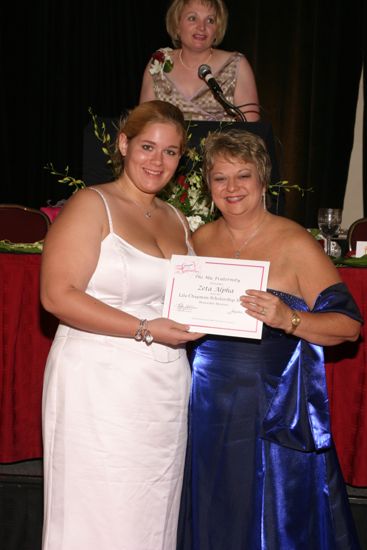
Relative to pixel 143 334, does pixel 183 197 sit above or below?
above

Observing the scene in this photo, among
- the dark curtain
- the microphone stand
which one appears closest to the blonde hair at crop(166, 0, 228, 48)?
the microphone stand

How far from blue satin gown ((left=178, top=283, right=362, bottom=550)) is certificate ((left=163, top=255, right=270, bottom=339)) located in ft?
0.72

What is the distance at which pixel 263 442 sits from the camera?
2.64 meters

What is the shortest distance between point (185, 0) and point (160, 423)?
8.30ft

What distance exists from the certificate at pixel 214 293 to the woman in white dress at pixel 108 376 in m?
0.06

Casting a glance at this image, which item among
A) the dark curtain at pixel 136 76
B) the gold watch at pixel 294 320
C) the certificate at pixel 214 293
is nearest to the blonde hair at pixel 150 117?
the certificate at pixel 214 293

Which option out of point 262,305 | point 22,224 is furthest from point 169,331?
point 22,224

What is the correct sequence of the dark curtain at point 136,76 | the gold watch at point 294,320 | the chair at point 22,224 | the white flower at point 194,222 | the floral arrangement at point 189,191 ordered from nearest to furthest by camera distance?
the gold watch at point 294,320, the white flower at point 194,222, the floral arrangement at point 189,191, the chair at point 22,224, the dark curtain at point 136,76

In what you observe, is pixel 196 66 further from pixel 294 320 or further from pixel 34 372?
pixel 294 320

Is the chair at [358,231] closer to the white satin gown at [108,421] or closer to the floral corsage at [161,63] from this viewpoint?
the floral corsage at [161,63]

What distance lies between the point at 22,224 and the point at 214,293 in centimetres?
245

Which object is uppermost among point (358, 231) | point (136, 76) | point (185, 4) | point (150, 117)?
point (136, 76)

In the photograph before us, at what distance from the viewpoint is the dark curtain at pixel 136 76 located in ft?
21.6

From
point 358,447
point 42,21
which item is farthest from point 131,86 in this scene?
point 358,447
